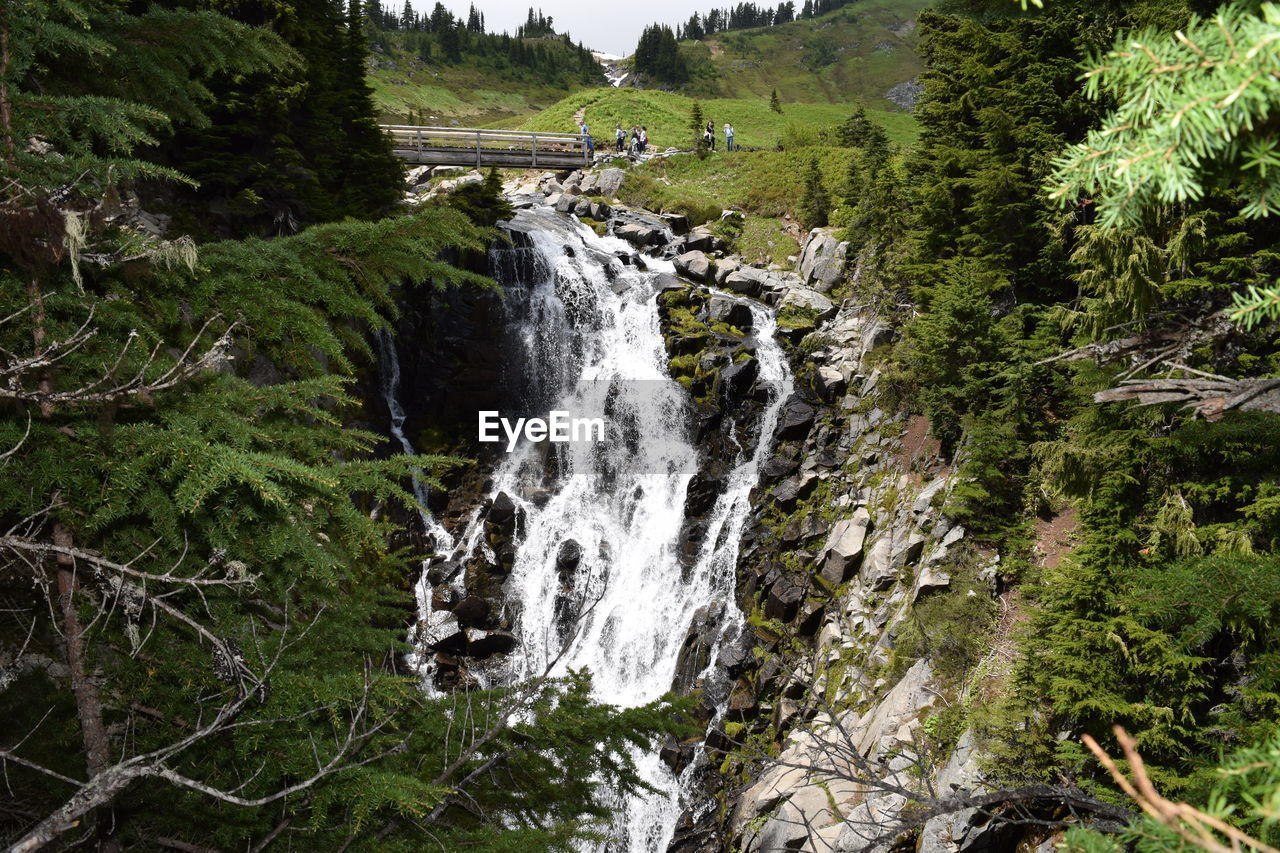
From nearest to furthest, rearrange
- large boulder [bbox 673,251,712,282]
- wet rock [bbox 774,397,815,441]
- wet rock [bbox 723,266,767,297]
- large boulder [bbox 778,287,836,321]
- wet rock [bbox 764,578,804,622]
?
wet rock [bbox 764,578,804,622] → wet rock [bbox 774,397,815,441] → large boulder [bbox 778,287,836,321] → wet rock [bbox 723,266,767,297] → large boulder [bbox 673,251,712,282]

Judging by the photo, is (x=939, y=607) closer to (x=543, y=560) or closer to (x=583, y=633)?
(x=583, y=633)

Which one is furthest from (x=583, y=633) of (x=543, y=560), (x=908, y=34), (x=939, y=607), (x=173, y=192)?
(x=908, y=34)

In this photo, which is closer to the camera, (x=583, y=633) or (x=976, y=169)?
(x=976, y=169)

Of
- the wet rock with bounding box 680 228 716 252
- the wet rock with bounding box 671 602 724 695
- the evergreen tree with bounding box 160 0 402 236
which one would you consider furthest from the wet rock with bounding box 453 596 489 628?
the wet rock with bounding box 680 228 716 252

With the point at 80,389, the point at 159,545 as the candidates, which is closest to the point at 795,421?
the point at 159,545

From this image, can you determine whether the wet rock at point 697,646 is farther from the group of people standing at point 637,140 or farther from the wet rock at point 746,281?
the group of people standing at point 637,140

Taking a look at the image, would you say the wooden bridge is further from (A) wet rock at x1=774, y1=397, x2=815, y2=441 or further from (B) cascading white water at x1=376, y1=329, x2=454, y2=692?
(A) wet rock at x1=774, y1=397, x2=815, y2=441

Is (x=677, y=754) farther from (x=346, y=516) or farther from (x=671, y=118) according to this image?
(x=671, y=118)
